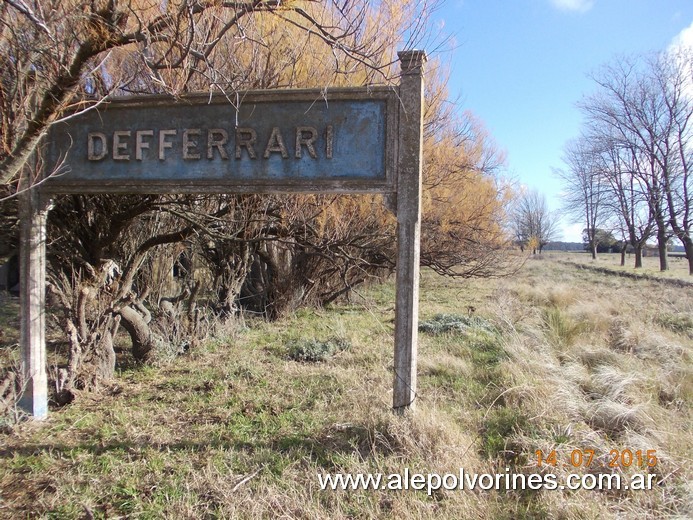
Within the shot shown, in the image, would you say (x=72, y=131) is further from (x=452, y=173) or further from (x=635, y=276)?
(x=635, y=276)

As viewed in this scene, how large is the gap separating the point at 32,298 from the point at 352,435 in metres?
3.04

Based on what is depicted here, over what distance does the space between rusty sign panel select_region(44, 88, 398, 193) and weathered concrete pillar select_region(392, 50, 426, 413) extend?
9 centimetres

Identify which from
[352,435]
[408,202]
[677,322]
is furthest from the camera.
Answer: [677,322]

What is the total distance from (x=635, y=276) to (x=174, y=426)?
23752 mm

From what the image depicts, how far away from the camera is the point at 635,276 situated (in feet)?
72.2

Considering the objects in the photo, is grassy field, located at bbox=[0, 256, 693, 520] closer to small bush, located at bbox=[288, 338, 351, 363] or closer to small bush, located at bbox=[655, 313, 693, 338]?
small bush, located at bbox=[288, 338, 351, 363]

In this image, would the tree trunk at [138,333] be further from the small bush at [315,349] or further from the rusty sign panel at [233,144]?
the rusty sign panel at [233,144]

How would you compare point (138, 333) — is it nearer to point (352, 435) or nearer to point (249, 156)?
point (249, 156)

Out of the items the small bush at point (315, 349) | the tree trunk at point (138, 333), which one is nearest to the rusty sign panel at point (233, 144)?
the tree trunk at point (138, 333)

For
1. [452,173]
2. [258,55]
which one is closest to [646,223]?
[452,173]

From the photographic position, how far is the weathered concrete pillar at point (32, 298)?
4000mm

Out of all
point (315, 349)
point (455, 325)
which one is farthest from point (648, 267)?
point (315, 349)

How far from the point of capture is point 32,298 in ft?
13.2

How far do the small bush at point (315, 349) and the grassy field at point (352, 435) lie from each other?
58 mm
